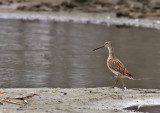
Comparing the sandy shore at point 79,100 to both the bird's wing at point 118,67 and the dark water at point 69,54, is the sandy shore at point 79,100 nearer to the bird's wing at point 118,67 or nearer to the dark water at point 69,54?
the bird's wing at point 118,67

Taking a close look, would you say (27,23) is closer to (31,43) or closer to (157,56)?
(31,43)

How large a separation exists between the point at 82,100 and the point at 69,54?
6929 mm

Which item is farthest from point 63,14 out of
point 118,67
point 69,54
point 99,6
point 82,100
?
point 82,100

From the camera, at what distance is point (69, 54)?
15547 mm

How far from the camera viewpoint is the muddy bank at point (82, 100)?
7891 mm

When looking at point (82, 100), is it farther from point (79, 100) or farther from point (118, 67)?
point (118, 67)

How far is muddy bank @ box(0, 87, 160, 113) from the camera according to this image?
311 inches

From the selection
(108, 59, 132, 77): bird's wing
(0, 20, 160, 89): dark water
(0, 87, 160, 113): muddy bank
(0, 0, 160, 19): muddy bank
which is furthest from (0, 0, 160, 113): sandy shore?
(0, 0, 160, 19): muddy bank

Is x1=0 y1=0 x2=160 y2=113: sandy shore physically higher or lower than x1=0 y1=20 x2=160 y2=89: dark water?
higher

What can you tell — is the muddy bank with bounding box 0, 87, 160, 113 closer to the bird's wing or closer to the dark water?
the bird's wing

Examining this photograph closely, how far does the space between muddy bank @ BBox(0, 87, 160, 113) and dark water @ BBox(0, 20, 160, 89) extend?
170 cm

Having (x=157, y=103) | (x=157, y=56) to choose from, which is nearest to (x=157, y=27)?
(x=157, y=56)

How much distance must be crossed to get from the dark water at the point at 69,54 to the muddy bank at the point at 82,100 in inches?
66.8

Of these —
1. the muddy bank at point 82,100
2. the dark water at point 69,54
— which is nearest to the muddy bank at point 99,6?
the dark water at point 69,54
